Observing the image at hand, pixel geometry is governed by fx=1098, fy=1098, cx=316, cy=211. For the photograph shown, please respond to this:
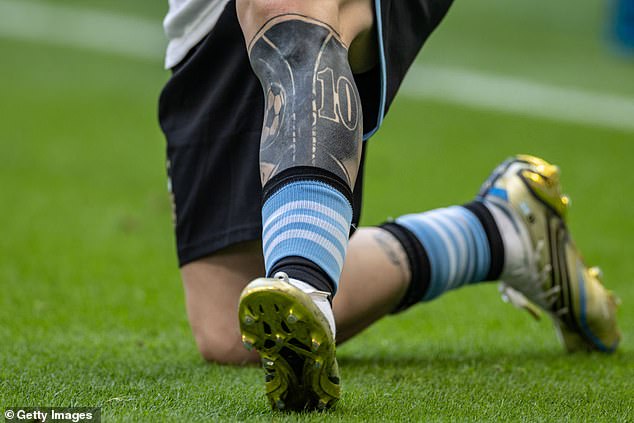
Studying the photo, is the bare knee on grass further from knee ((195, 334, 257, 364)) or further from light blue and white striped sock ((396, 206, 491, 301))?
light blue and white striped sock ((396, 206, 491, 301))

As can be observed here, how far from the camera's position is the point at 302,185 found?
1195 millimetres

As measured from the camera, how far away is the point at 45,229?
2920mm

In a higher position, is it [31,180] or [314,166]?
[314,166]

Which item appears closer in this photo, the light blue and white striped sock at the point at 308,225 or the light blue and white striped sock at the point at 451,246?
the light blue and white striped sock at the point at 308,225

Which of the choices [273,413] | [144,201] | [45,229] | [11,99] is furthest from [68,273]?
[11,99]

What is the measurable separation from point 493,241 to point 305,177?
663mm

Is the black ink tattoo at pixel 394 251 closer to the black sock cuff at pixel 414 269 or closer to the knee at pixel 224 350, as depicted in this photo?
the black sock cuff at pixel 414 269

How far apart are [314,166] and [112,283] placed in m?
1.28

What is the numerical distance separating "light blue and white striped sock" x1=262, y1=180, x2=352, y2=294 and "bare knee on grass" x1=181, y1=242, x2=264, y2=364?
48 centimetres

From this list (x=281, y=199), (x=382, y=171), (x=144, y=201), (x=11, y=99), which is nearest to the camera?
(x=281, y=199)

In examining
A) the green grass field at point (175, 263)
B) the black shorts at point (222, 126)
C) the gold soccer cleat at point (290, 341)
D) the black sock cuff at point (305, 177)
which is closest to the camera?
the gold soccer cleat at point (290, 341)

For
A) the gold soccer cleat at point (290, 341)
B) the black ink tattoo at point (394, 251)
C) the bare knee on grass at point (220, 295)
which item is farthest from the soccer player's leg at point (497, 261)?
the gold soccer cleat at point (290, 341)

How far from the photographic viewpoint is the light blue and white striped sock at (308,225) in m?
1.17

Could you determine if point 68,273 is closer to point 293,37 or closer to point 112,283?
point 112,283
